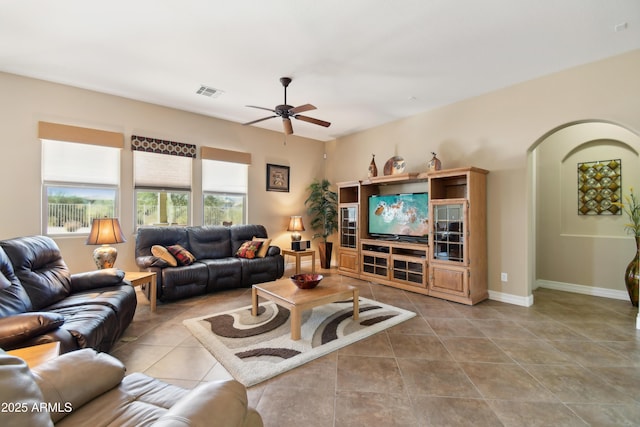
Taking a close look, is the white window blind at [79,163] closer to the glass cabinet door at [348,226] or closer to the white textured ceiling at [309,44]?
the white textured ceiling at [309,44]

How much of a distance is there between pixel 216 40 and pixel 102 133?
244 cm

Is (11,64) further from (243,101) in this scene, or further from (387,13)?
(387,13)

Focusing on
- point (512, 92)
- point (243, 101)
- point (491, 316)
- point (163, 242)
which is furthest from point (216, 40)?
point (491, 316)

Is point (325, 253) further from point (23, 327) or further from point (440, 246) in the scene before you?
point (23, 327)

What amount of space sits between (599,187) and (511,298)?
2.20 m

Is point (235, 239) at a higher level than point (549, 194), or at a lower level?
lower

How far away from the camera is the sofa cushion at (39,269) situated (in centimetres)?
220

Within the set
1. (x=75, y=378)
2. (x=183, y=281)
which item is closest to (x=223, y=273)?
(x=183, y=281)

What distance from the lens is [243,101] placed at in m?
4.25

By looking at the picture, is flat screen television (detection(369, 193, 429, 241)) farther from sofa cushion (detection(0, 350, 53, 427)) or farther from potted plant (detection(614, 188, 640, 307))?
sofa cushion (detection(0, 350, 53, 427))

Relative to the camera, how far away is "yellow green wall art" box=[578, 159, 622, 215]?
3951 millimetres

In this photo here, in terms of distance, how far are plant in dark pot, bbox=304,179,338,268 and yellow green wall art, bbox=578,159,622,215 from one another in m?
4.04

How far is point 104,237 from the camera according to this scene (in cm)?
326

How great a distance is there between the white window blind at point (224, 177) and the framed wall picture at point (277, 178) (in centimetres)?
48
